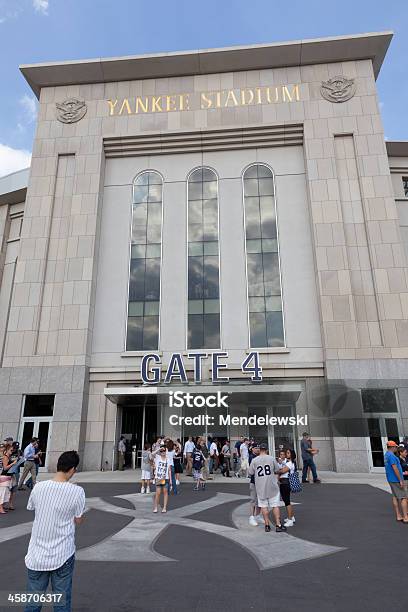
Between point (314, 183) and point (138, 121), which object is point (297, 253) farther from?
point (138, 121)

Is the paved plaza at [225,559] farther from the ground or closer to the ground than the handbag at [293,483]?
closer to the ground

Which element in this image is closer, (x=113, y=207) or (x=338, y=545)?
(x=338, y=545)

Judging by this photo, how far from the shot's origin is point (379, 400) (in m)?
20.7

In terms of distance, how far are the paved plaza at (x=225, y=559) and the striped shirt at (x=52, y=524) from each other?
1.92 m

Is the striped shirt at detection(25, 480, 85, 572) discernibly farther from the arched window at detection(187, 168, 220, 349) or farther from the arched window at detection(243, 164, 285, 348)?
the arched window at detection(243, 164, 285, 348)

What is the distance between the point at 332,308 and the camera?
869 inches

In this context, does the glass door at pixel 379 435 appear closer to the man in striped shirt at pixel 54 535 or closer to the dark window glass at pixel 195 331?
the dark window glass at pixel 195 331

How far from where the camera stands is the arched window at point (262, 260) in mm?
23156

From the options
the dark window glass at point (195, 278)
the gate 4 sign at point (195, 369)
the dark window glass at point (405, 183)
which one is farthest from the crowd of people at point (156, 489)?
the dark window glass at point (405, 183)

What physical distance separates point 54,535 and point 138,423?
65.9ft

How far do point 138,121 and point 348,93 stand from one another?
45.3ft

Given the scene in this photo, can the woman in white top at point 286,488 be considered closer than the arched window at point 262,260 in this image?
Yes

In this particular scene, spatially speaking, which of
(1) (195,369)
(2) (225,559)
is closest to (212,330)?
(1) (195,369)

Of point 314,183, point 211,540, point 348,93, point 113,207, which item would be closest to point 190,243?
point 113,207
